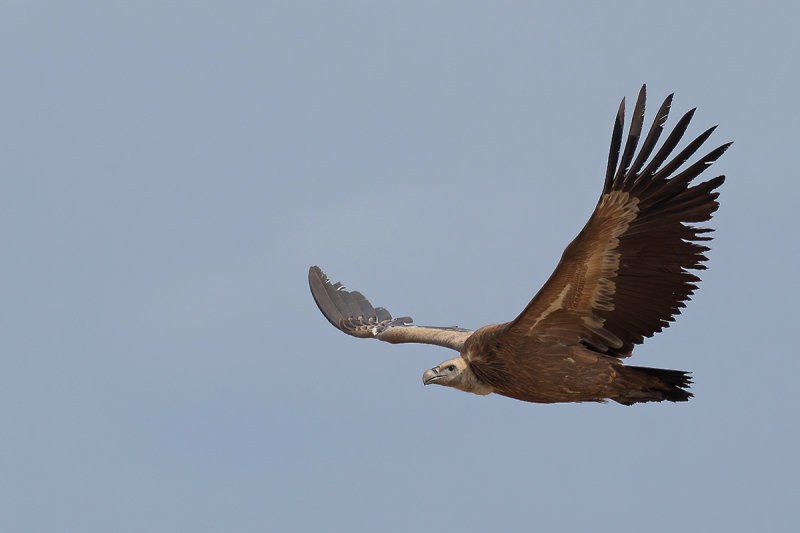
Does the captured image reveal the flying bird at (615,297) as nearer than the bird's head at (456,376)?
Yes

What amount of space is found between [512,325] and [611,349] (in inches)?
40.0

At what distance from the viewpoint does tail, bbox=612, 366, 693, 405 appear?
12.9 meters

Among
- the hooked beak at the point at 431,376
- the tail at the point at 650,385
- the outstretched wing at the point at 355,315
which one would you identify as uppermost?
the outstretched wing at the point at 355,315

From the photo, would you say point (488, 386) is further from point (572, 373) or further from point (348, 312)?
point (348, 312)

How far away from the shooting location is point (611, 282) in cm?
1238

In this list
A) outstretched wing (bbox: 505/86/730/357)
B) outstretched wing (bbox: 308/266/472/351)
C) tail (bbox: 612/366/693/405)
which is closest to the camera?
outstretched wing (bbox: 505/86/730/357)

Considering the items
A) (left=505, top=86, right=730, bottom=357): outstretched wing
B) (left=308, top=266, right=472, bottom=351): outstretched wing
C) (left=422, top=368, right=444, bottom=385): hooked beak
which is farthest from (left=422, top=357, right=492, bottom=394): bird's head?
(left=308, top=266, right=472, bottom=351): outstretched wing

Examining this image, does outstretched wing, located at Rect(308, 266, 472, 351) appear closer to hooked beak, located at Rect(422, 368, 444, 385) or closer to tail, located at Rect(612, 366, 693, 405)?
hooked beak, located at Rect(422, 368, 444, 385)

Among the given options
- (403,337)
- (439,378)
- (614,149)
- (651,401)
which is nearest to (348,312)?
(403,337)

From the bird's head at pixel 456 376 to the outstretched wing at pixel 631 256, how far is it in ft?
2.09

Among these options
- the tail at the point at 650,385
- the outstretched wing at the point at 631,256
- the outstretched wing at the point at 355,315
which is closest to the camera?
the outstretched wing at the point at 631,256

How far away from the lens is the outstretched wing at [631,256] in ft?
38.4

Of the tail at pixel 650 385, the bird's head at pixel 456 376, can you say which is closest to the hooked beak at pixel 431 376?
the bird's head at pixel 456 376

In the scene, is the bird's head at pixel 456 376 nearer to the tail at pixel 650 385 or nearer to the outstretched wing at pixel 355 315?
the tail at pixel 650 385
